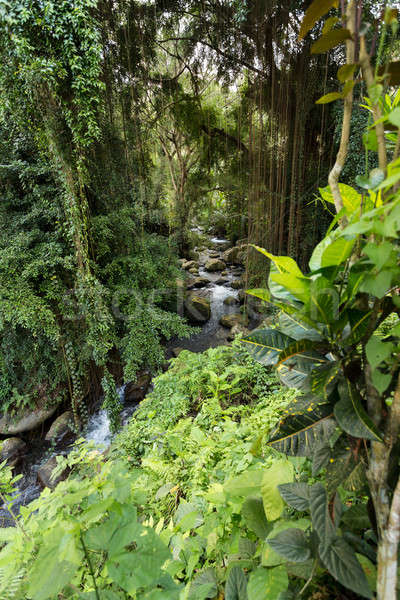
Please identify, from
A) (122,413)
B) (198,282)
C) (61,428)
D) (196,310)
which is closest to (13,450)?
(61,428)

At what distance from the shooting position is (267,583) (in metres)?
0.48

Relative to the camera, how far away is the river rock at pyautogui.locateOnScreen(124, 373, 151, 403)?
418 cm

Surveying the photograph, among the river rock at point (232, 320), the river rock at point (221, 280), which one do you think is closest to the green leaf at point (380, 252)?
the river rock at point (232, 320)

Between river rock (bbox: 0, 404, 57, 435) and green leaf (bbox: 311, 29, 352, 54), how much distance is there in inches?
182

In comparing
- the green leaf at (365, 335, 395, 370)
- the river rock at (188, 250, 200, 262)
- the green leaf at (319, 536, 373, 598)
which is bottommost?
the river rock at (188, 250, 200, 262)

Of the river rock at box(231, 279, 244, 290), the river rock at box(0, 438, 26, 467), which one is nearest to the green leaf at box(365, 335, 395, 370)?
the river rock at box(0, 438, 26, 467)

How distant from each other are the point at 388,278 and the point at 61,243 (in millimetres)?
3953

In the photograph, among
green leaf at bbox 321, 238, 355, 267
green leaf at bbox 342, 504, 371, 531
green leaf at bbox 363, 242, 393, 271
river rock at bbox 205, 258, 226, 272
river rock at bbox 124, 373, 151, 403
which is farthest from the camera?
river rock at bbox 205, 258, 226, 272

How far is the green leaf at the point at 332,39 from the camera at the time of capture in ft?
1.33

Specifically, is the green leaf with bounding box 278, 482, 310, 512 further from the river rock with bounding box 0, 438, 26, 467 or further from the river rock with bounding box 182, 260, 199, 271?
the river rock with bounding box 182, 260, 199, 271

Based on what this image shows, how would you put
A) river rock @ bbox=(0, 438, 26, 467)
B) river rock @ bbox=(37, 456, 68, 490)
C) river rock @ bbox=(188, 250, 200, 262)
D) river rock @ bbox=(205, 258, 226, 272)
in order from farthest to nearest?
river rock @ bbox=(188, 250, 200, 262) < river rock @ bbox=(205, 258, 226, 272) < river rock @ bbox=(0, 438, 26, 467) < river rock @ bbox=(37, 456, 68, 490)

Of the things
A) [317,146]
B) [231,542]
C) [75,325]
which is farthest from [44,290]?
[317,146]

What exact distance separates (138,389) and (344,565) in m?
4.07

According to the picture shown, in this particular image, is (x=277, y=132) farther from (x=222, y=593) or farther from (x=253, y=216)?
(x=222, y=593)
